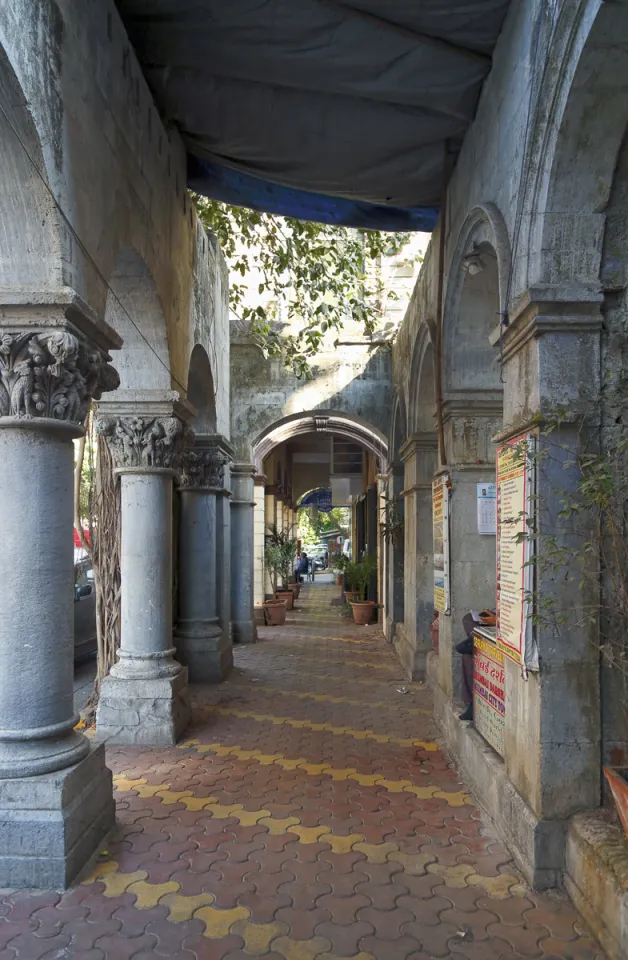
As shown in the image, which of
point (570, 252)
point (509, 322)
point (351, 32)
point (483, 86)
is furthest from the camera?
point (483, 86)

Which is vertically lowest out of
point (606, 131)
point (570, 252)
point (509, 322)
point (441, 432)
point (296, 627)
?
point (296, 627)

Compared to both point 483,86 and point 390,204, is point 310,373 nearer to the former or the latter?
point 390,204

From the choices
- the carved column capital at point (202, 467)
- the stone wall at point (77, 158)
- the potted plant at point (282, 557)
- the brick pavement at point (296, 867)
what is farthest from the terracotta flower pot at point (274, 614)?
the stone wall at point (77, 158)

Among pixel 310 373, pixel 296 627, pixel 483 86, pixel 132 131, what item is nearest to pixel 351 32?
pixel 483 86

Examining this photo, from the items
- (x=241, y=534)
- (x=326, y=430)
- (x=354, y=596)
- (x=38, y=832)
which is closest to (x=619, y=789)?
(x=38, y=832)

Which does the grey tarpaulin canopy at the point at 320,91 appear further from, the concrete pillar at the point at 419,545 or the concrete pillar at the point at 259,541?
the concrete pillar at the point at 259,541

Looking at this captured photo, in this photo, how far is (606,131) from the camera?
305cm

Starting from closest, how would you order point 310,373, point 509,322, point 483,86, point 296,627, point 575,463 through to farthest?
point 575,463, point 509,322, point 483,86, point 310,373, point 296,627

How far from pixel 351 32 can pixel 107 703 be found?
485cm

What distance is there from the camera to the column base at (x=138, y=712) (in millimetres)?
5512

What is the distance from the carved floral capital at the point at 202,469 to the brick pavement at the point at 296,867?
284 cm

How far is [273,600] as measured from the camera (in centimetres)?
1484

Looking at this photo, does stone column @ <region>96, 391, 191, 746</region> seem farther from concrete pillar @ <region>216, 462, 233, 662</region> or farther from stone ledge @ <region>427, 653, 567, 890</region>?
concrete pillar @ <region>216, 462, 233, 662</region>

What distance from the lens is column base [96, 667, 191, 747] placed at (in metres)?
5.51
